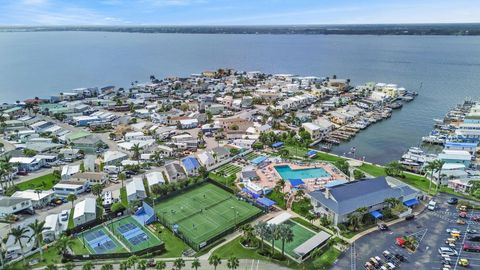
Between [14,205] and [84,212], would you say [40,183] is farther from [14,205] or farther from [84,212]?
[84,212]

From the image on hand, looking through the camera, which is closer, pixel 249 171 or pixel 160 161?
pixel 249 171

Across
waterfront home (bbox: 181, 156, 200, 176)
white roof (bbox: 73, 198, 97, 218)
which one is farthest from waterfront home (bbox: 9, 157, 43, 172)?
waterfront home (bbox: 181, 156, 200, 176)

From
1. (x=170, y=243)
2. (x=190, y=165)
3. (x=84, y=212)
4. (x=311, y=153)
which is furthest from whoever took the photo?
(x=311, y=153)

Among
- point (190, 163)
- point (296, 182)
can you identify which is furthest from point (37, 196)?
point (296, 182)

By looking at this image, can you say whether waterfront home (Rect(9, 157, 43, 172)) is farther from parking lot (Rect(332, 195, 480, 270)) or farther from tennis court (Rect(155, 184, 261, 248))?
parking lot (Rect(332, 195, 480, 270))

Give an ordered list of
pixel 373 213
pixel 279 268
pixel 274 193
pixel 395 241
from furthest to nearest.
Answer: pixel 274 193, pixel 373 213, pixel 395 241, pixel 279 268

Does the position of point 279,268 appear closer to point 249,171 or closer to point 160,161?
point 249,171

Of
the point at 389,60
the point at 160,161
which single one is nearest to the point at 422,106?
the point at 160,161
